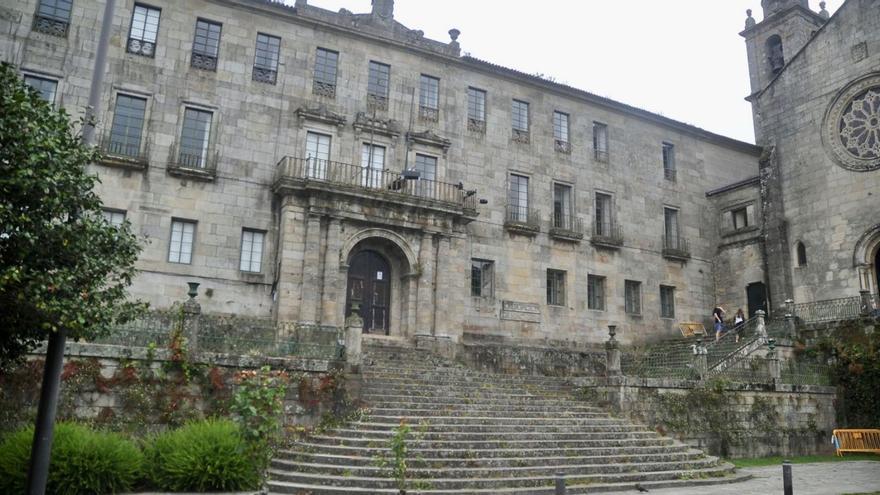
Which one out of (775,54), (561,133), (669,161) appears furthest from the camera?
(775,54)

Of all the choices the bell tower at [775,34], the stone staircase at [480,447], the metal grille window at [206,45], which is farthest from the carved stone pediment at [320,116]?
the bell tower at [775,34]

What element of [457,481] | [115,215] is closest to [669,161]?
[457,481]

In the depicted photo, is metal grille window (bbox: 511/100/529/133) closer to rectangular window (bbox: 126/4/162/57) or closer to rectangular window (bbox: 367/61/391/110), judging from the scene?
rectangular window (bbox: 367/61/391/110)

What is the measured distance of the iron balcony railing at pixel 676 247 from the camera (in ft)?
97.0

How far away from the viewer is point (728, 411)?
19.0 m

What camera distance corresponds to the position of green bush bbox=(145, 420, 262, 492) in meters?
11.4

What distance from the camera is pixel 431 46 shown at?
85.1 feet

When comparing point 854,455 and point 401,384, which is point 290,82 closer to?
point 401,384

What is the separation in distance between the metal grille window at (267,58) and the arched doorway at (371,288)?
698cm

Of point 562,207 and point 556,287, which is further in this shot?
point 562,207

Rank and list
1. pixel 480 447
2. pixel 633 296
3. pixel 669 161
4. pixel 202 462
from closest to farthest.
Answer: pixel 202 462 → pixel 480 447 → pixel 633 296 → pixel 669 161

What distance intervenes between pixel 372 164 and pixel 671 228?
15.0m

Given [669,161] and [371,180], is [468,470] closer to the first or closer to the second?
[371,180]

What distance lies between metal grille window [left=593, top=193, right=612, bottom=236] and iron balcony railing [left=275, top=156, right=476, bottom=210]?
653 centimetres
